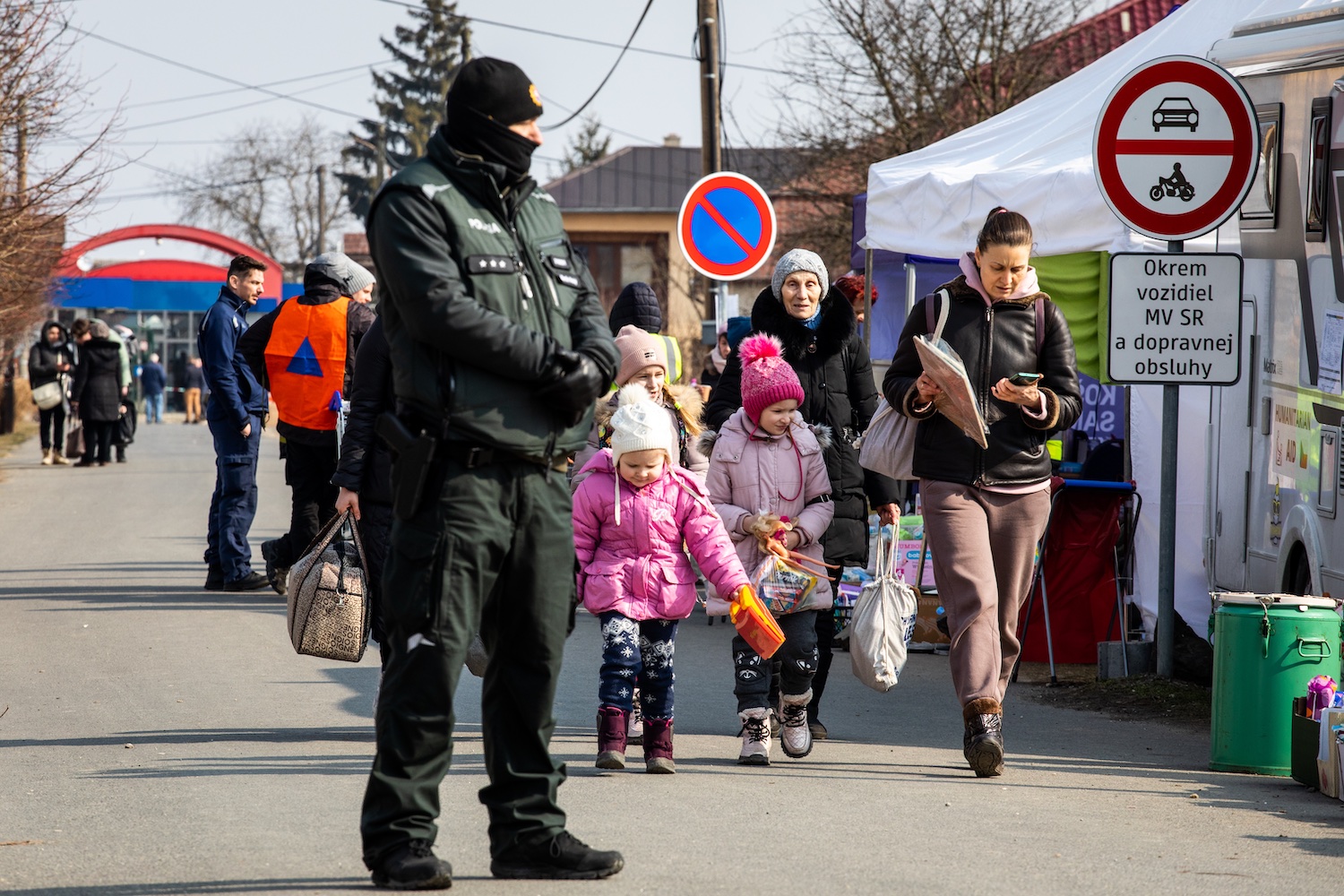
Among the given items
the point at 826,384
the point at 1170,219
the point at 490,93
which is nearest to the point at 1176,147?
the point at 1170,219

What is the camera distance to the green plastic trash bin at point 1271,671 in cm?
686

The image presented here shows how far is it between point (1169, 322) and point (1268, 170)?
106cm

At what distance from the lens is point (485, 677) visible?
4.87 meters

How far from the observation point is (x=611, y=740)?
21.7 feet

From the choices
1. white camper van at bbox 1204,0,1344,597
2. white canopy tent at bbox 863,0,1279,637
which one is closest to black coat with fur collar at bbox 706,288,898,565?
white camper van at bbox 1204,0,1344,597

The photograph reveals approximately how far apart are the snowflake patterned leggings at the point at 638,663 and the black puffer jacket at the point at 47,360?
760 inches

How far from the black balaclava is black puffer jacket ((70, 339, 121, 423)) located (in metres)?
19.3

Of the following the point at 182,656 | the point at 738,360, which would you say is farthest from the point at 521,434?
the point at 182,656

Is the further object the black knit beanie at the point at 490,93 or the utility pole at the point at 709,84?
the utility pole at the point at 709,84

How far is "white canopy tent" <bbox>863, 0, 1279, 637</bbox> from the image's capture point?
10.2 meters

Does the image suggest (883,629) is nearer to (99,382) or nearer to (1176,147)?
(1176,147)

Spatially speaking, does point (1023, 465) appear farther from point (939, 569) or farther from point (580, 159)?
point (580, 159)

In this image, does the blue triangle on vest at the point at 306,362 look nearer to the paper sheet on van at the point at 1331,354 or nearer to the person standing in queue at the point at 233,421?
the person standing in queue at the point at 233,421

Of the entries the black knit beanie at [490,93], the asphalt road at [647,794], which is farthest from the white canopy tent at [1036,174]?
the black knit beanie at [490,93]
